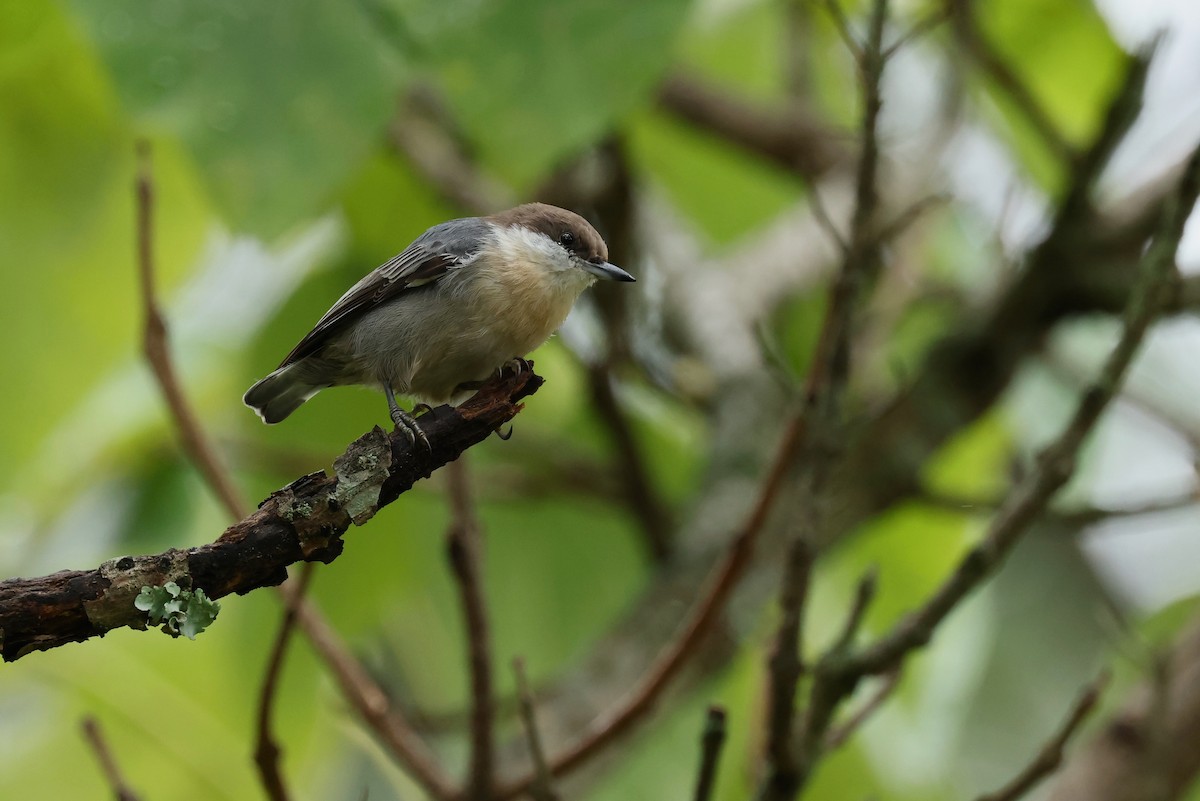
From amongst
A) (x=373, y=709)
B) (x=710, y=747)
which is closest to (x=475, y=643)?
(x=373, y=709)

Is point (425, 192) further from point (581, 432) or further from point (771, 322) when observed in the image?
point (771, 322)

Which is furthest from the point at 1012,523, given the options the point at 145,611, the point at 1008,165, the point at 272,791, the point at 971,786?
the point at 1008,165

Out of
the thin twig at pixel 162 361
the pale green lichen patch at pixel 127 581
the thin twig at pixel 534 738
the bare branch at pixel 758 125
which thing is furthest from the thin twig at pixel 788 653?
the bare branch at pixel 758 125

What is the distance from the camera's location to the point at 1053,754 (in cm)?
279

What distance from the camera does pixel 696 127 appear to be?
577 centimetres

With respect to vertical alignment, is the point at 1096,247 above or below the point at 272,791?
above

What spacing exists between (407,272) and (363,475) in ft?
3.92

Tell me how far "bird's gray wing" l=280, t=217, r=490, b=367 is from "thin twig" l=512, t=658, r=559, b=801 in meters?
0.79

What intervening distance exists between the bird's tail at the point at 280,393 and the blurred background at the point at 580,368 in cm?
33

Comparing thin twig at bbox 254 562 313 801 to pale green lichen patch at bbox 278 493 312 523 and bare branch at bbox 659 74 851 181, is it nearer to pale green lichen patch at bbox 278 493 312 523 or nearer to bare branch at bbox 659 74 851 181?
pale green lichen patch at bbox 278 493 312 523

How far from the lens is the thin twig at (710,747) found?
2.49m

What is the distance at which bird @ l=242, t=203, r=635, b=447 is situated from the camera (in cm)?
255

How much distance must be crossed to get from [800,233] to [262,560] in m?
4.80

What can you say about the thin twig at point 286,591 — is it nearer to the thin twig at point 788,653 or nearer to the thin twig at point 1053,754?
the thin twig at point 788,653
